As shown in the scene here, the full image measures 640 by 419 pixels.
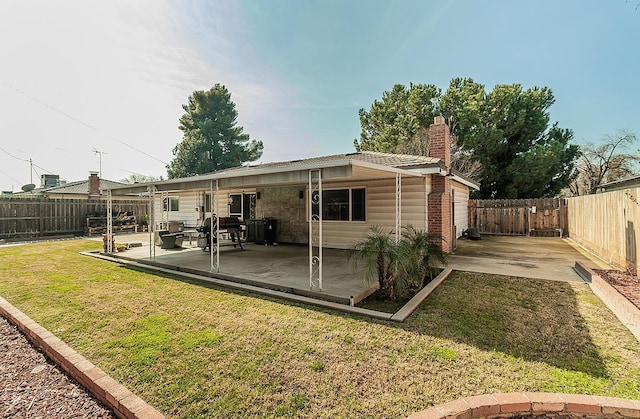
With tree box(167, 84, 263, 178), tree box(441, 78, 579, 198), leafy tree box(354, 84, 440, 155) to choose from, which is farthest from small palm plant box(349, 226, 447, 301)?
tree box(167, 84, 263, 178)

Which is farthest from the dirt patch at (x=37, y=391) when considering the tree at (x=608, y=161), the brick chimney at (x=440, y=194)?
the tree at (x=608, y=161)

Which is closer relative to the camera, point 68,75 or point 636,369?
point 636,369

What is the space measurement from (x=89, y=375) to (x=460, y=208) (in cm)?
1338

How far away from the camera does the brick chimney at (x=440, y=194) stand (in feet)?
27.8

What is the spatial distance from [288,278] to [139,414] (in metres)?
3.88

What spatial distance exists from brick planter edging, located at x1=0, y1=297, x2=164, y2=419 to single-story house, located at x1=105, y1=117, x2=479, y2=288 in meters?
3.14

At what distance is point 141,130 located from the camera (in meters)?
22.7

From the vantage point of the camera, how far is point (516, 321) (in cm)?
405

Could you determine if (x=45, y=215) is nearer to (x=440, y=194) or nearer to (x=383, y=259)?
(x=383, y=259)

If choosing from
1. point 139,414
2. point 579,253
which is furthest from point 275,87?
point 139,414

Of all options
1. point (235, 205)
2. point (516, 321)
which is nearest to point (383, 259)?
point (516, 321)

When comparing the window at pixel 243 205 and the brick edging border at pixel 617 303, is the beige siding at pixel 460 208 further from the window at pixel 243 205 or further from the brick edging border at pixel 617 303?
the window at pixel 243 205

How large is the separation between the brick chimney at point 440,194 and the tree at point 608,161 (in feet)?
70.6

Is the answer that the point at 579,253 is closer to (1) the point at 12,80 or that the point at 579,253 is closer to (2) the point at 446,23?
(2) the point at 446,23
